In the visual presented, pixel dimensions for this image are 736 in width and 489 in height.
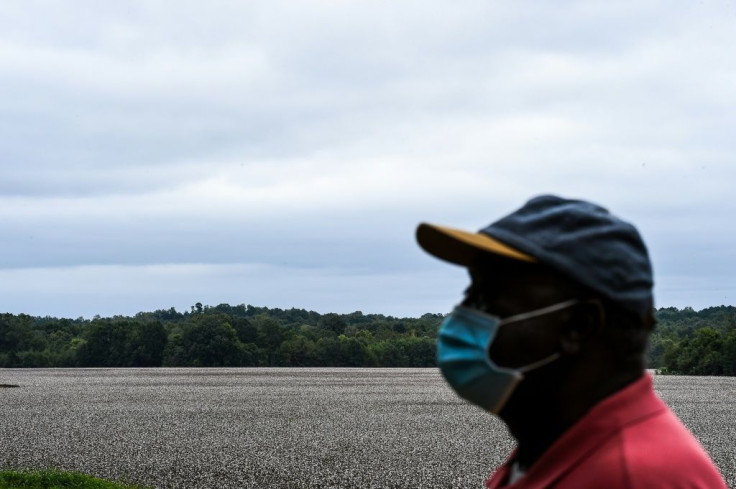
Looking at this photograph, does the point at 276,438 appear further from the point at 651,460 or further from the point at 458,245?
the point at 651,460

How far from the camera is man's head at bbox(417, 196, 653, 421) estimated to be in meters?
1.76

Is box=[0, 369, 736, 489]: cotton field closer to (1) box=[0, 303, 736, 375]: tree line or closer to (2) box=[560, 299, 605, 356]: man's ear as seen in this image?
(2) box=[560, 299, 605, 356]: man's ear

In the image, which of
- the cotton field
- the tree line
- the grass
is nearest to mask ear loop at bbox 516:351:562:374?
the grass

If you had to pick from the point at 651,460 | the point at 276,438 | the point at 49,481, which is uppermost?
the point at 651,460

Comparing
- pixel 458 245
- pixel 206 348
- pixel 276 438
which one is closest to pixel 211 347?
pixel 206 348

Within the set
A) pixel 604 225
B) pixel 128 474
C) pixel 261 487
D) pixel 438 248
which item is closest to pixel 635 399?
pixel 604 225

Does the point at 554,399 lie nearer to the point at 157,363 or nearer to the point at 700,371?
the point at 700,371

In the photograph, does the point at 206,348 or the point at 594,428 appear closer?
the point at 594,428

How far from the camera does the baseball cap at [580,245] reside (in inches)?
68.9

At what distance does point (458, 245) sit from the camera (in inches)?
73.5

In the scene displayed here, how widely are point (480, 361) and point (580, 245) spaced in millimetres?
303

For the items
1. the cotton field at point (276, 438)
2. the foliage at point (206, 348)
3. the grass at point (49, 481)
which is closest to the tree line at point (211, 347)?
the foliage at point (206, 348)

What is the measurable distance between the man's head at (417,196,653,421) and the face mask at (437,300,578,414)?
1 centimetres

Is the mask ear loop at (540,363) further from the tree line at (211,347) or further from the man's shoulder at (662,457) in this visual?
the tree line at (211,347)
